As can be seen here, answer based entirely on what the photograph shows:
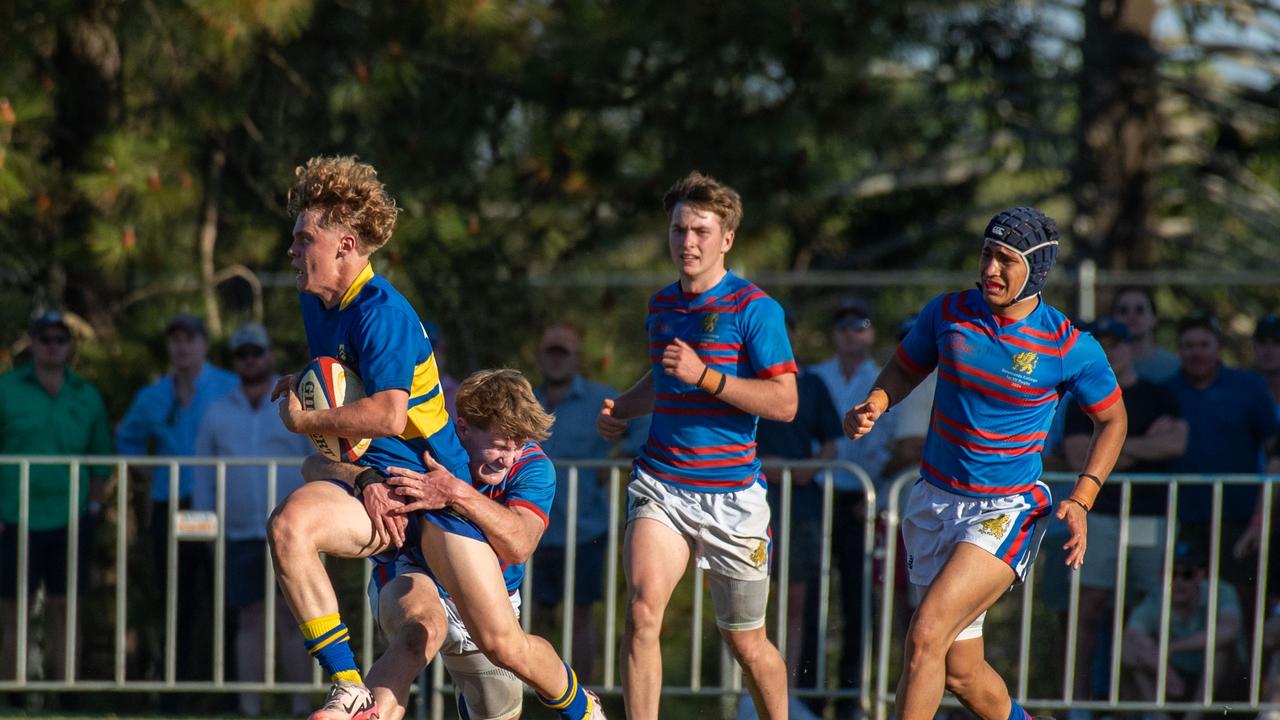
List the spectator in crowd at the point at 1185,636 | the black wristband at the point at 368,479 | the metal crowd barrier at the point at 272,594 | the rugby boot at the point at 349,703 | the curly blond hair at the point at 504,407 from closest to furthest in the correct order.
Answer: the rugby boot at the point at 349,703, the black wristband at the point at 368,479, the curly blond hair at the point at 504,407, the metal crowd barrier at the point at 272,594, the spectator in crowd at the point at 1185,636

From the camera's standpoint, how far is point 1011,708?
5.42 m

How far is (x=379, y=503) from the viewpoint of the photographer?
470cm

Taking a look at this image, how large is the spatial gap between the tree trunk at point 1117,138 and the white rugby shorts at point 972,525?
7917mm

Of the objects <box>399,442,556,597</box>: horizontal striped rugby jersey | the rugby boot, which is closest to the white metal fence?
<box>399,442,556,597</box>: horizontal striped rugby jersey

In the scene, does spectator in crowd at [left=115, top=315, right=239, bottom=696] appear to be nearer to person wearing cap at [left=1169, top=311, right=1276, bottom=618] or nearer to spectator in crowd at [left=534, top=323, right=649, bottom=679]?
spectator in crowd at [left=534, top=323, right=649, bottom=679]

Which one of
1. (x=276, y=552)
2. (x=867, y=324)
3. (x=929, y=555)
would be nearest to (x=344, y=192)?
(x=276, y=552)

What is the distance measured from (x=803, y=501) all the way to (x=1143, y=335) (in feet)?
6.61

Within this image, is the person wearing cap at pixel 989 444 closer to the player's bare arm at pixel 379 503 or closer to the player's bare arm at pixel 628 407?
the player's bare arm at pixel 628 407

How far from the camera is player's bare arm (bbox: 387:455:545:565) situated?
4750 millimetres

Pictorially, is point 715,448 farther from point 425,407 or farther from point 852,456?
point 852,456

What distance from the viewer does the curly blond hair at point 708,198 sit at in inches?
217

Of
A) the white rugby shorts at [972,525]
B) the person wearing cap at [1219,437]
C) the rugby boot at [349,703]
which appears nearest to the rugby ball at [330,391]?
the rugby boot at [349,703]

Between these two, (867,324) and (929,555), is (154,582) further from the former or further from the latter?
(929,555)

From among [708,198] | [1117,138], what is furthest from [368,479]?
[1117,138]
